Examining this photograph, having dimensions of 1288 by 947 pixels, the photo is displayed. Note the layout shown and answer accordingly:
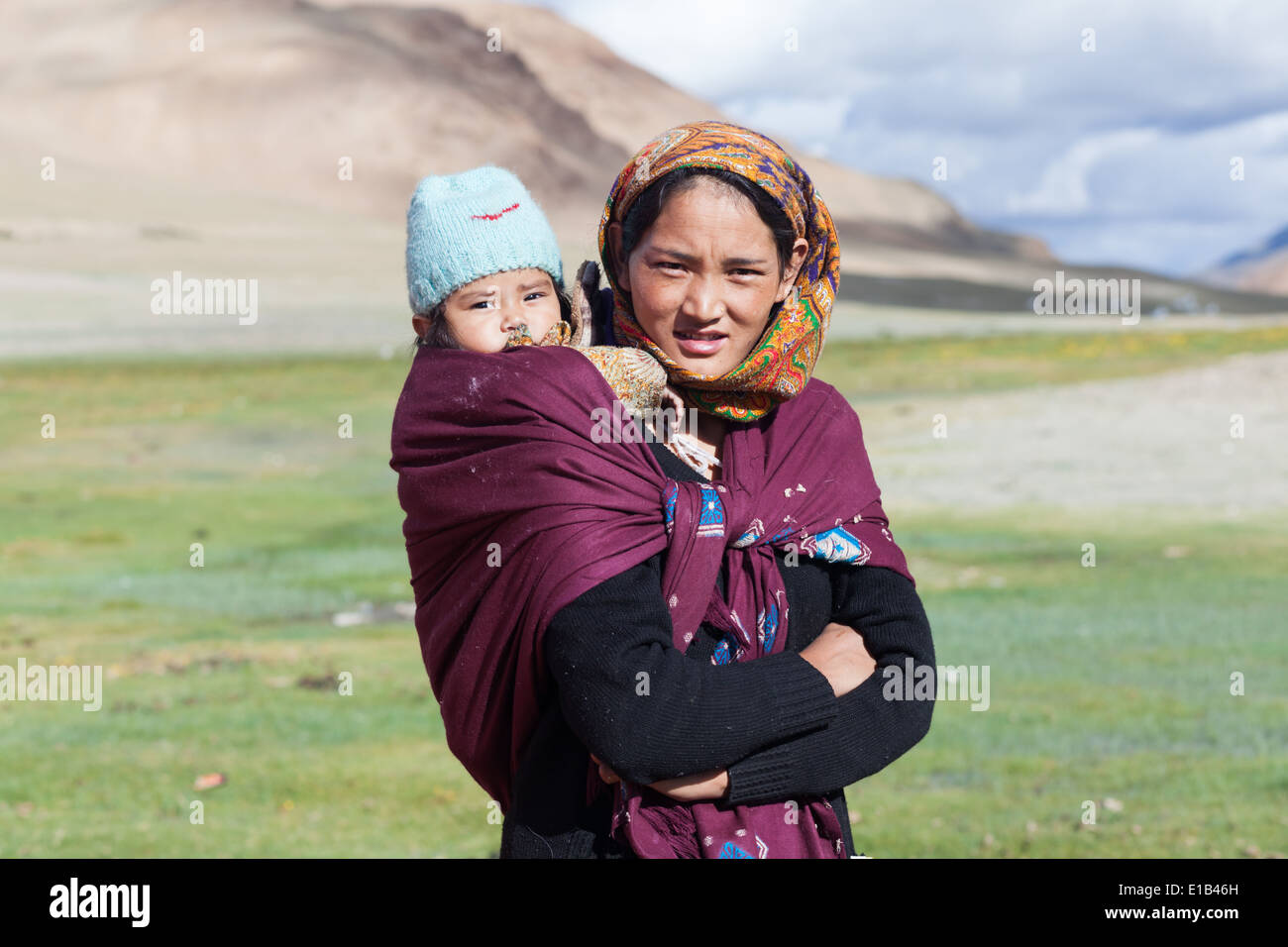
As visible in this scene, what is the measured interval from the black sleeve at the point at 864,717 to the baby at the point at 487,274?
A: 2.40 ft

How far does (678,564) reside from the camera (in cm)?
A: 257

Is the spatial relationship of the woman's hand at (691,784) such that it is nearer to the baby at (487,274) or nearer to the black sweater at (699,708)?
the black sweater at (699,708)

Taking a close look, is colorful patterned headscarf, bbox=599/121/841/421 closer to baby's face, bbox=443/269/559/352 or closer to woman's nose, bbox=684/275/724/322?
woman's nose, bbox=684/275/724/322

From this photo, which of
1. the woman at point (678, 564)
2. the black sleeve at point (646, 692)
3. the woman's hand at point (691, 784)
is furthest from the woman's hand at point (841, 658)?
the woman's hand at point (691, 784)

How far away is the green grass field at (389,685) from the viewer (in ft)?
23.4

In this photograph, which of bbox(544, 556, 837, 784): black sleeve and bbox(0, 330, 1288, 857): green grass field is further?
bbox(0, 330, 1288, 857): green grass field

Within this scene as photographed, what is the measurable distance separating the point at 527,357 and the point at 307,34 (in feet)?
421

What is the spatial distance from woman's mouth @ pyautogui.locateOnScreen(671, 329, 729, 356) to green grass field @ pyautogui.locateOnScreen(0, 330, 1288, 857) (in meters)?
4.44

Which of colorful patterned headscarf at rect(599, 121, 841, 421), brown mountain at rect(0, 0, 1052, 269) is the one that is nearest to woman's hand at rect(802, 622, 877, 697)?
colorful patterned headscarf at rect(599, 121, 841, 421)

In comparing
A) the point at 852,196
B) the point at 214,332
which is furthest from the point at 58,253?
the point at 852,196

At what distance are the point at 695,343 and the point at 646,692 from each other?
2.09ft

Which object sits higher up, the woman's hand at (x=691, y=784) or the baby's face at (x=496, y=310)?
the baby's face at (x=496, y=310)

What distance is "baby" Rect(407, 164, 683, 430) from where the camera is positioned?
3008 mm
